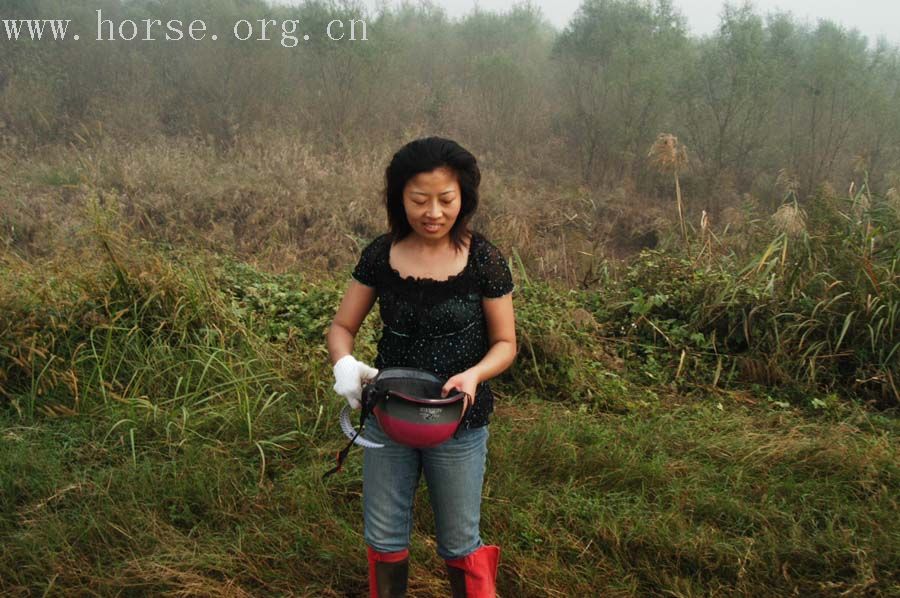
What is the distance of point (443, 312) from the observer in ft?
5.52

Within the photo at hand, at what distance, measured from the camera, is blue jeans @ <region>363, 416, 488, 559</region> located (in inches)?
67.0

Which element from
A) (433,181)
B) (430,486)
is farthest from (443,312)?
(430,486)

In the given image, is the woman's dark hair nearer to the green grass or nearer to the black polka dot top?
the black polka dot top

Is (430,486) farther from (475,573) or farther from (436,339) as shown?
(436,339)

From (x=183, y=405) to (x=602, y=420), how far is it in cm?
195

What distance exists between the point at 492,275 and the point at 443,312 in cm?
15

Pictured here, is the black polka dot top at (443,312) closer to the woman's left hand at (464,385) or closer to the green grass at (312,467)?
the woman's left hand at (464,385)

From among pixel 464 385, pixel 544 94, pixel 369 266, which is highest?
pixel 544 94

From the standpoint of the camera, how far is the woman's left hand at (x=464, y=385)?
1.56 meters

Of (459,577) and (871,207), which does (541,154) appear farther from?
(459,577)

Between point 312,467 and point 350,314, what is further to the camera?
point 312,467
